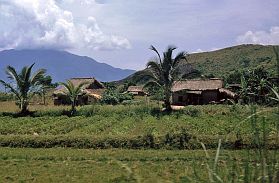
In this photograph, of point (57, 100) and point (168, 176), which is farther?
point (57, 100)

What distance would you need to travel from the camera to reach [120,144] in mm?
21781

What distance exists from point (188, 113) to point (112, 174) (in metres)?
17.7

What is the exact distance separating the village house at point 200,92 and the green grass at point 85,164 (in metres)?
28.6

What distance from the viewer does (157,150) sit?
821 inches

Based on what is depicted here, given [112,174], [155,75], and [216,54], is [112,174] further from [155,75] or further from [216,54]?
[216,54]

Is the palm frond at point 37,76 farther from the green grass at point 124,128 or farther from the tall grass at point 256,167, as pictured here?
the tall grass at point 256,167

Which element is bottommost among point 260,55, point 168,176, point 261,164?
point 168,176

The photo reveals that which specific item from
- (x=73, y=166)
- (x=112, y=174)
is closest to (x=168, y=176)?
(x=112, y=174)

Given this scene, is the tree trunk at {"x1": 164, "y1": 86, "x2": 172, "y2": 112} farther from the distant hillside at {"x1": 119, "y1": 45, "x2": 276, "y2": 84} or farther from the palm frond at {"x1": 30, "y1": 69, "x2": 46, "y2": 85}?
the distant hillside at {"x1": 119, "y1": 45, "x2": 276, "y2": 84}

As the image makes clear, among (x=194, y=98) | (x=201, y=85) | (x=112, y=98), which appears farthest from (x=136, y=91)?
(x=201, y=85)

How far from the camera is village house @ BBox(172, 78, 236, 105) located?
4784 centimetres

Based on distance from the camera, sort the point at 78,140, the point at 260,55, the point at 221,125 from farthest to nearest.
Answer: the point at 260,55 → the point at 221,125 → the point at 78,140

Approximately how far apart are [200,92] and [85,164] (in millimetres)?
32408

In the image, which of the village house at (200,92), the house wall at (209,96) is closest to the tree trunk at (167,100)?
the village house at (200,92)
